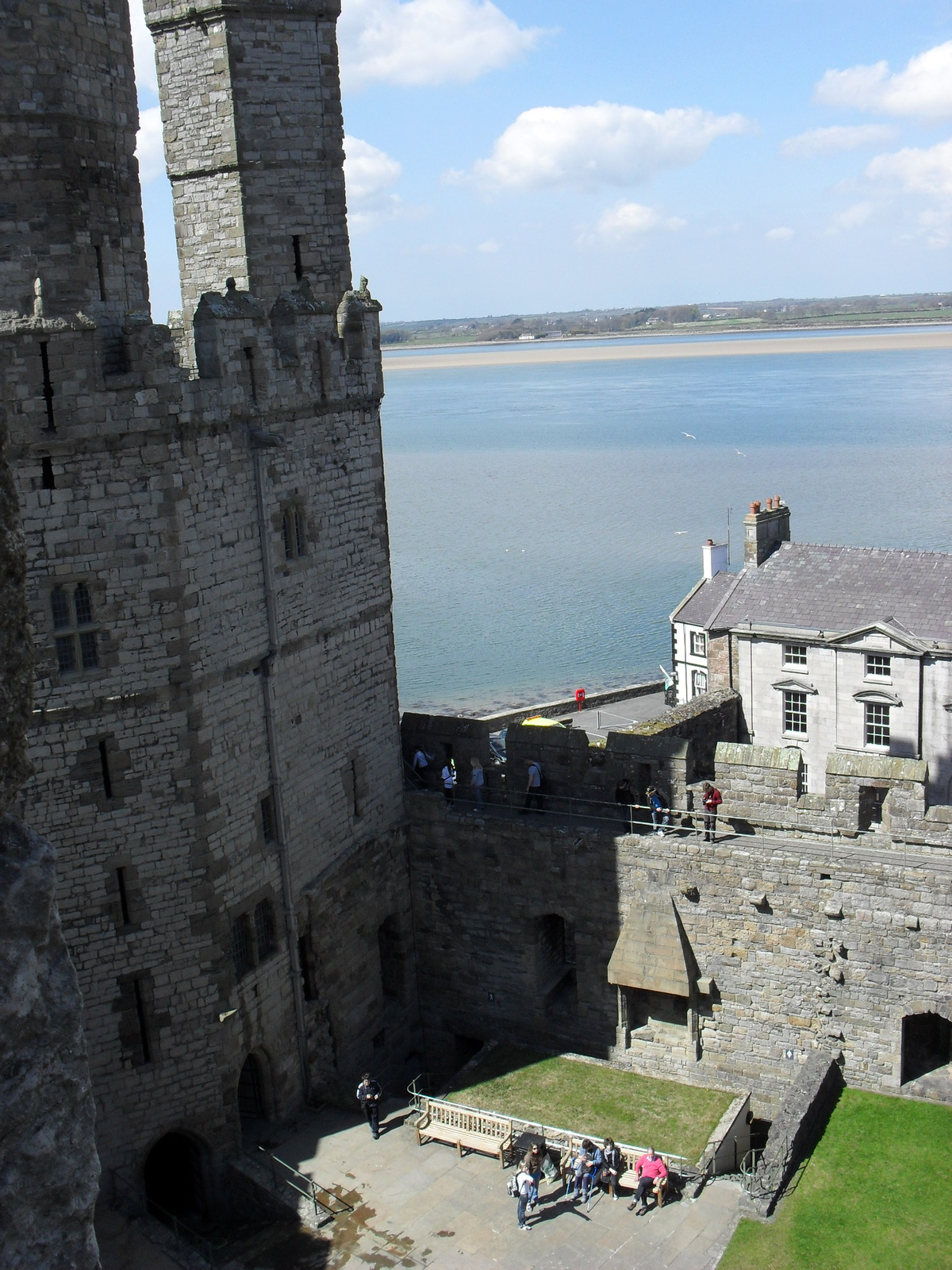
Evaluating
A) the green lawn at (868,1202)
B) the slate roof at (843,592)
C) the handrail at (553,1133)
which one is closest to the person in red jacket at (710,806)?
the green lawn at (868,1202)

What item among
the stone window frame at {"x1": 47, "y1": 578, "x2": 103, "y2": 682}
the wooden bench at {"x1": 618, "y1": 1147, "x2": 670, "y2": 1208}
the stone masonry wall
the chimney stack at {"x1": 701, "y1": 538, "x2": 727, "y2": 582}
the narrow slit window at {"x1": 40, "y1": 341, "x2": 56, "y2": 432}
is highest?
the narrow slit window at {"x1": 40, "y1": 341, "x2": 56, "y2": 432}

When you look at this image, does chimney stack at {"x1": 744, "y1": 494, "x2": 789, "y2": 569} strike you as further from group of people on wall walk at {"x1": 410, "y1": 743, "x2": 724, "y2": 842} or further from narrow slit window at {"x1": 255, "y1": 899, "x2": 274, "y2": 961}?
narrow slit window at {"x1": 255, "y1": 899, "x2": 274, "y2": 961}

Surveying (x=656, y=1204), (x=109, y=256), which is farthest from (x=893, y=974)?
(x=109, y=256)

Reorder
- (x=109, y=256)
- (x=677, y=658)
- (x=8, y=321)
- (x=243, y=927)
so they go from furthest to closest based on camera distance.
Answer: (x=677, y=658) → (x=243, y=927) → (x=109, y=256) → (x=8, y=321)

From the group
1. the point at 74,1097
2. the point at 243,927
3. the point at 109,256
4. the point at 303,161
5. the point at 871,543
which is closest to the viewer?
the point at 74,1097

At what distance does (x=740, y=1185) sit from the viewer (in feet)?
49.1

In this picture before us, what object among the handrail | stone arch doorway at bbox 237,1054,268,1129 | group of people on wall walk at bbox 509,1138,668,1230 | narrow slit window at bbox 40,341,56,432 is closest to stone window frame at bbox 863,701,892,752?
the handrail

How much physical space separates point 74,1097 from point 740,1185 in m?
12.6

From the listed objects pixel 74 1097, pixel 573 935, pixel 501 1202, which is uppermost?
pixel 74 1097

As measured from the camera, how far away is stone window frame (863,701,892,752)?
25.2 meters

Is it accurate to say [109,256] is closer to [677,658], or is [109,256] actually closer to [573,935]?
[573,935]

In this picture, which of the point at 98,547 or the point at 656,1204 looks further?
the point at 656,1204

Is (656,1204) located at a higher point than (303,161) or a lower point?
lower

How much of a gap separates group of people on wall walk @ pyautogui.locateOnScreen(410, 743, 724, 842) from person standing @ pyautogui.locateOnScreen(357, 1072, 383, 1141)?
4.23 m
